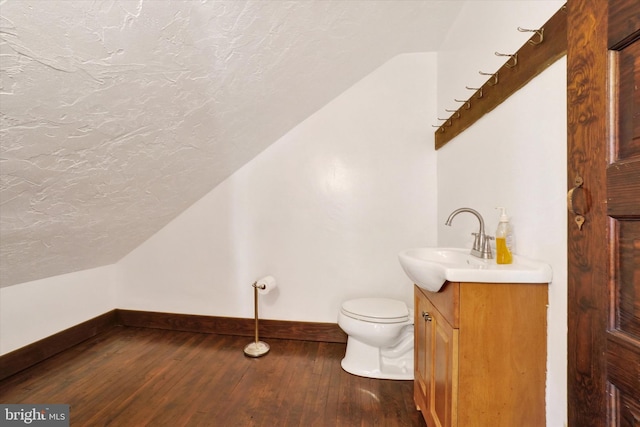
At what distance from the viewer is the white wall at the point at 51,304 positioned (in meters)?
1.86

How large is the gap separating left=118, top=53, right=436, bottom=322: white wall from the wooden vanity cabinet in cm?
130

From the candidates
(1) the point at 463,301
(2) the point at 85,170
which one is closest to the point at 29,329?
(2) the point at 85,170

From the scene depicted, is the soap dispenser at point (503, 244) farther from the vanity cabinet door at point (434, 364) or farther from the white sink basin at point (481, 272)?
the vanity cabinet door at point (434, 364)

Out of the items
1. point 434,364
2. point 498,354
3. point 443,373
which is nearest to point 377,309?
point 434,364

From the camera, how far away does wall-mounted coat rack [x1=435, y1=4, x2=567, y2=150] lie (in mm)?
915

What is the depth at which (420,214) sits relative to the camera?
2242mm

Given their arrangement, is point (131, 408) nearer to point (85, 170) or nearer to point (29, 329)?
point (29, 329)

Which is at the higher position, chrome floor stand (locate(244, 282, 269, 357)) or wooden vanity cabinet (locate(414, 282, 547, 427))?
wooden vanity cabinet (locate(414, 282, 547, 427))

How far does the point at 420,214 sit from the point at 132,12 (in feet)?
6.61

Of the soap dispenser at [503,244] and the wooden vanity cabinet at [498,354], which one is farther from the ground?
the soap dispenser at [503,244]

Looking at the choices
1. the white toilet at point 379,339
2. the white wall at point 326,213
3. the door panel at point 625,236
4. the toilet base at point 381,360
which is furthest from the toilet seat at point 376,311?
the door panel at point 625,236

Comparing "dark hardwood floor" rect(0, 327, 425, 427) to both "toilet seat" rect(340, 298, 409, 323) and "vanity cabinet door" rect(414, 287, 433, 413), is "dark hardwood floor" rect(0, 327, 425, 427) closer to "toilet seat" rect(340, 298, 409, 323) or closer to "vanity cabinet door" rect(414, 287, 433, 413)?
"vanity cabinet door" rect(414, 287, 433, 413)
